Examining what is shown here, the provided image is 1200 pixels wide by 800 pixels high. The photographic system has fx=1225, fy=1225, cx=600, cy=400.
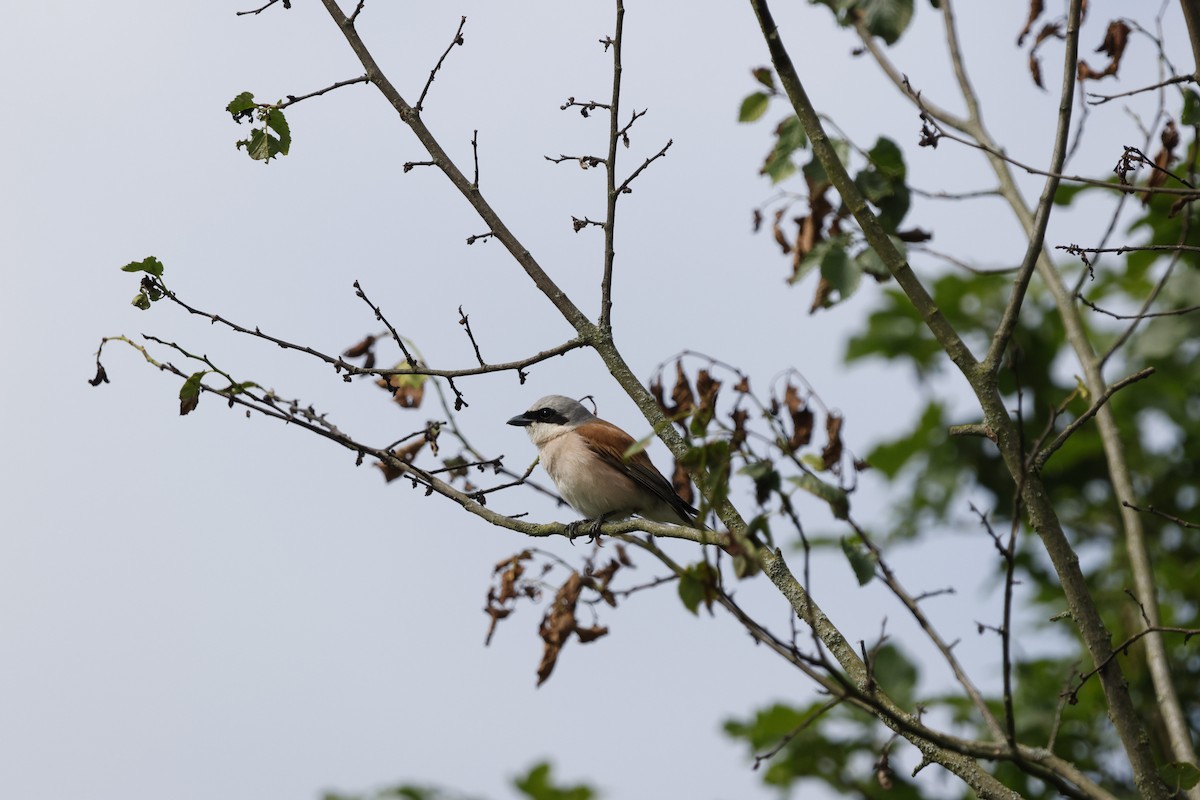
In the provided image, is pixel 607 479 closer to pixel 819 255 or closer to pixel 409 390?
pixel 409 390

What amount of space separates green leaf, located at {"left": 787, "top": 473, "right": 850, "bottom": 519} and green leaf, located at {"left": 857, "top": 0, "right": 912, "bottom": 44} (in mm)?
1542

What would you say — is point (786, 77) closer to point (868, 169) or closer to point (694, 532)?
point (868, 169)

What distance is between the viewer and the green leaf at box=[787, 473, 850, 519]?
3248 mm

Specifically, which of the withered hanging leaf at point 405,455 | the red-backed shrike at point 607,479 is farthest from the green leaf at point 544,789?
the withered hanging leaf at point 405,455

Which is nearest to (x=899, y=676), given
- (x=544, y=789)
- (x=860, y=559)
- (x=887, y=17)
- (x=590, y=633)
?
(x=544, y=789)

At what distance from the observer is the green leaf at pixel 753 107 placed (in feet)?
14.6

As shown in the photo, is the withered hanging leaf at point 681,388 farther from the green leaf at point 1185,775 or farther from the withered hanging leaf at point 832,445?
the green leaf at point 1185,775

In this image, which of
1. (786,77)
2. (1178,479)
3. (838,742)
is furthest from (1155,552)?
(786,77)

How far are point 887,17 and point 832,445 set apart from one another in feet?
4.50

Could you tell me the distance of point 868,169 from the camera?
439cm

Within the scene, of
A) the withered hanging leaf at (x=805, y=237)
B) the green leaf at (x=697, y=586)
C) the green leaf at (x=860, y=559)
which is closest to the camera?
the green leaf at (x=697, y=586)

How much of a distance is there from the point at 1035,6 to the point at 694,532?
3.15m

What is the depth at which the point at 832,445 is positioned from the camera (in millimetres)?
3855

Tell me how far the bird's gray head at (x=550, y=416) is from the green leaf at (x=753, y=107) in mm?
3698
